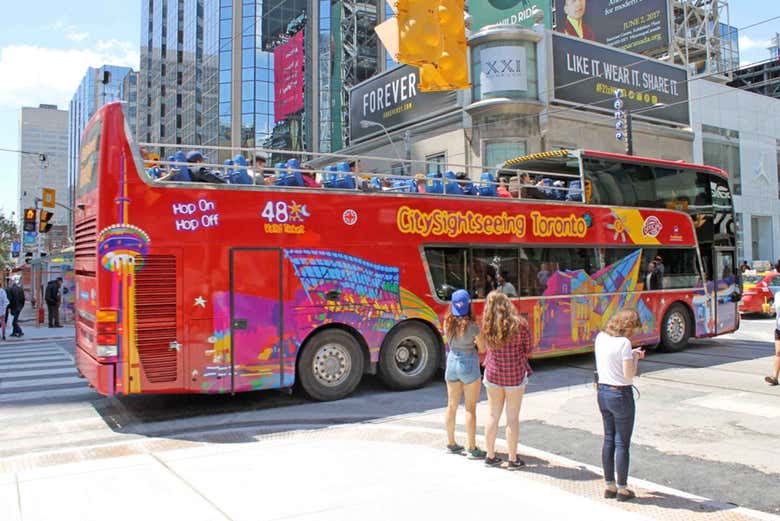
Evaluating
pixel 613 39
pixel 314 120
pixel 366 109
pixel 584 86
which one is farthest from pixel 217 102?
pixel 584 86

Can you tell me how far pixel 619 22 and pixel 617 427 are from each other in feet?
115

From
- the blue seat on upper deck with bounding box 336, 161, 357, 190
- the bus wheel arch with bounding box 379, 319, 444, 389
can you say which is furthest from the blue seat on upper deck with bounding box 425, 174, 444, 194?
the bus wheel arch with bounding box 379, 319, 444, 389

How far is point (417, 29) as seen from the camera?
27.1ft

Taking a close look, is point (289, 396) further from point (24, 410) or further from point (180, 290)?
point (24, 410)

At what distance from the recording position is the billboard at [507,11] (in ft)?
110

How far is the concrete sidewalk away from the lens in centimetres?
467

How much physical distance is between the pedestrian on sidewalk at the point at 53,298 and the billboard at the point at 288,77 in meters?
34.9

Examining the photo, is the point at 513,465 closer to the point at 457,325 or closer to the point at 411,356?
the point at 457,325

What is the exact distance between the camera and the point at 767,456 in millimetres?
6113

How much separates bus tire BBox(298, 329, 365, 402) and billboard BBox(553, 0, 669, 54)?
2980 centimetres

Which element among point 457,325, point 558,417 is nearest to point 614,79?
point 558,417

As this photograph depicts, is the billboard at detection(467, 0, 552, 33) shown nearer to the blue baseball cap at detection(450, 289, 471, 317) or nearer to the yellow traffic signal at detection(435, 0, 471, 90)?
the yellow traffic signal at detection(435, 0, 471, 90)

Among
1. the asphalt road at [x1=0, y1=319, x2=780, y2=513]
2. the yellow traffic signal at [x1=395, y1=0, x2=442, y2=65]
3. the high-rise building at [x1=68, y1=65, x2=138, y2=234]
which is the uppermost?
the high-rise building at [x1=68, y1=65, x2=138, y2=234]

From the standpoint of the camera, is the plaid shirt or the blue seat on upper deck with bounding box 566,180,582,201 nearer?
the plaid shirt
